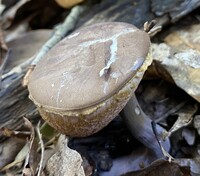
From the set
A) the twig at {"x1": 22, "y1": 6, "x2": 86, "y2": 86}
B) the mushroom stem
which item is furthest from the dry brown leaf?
the mushroom stem

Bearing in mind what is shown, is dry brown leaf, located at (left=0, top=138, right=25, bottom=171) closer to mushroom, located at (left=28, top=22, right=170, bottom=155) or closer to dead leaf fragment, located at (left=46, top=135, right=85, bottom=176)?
dead leaf fragment, located at (left=46, top=135, right=85, bottom=176)

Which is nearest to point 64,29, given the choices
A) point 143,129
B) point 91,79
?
point 143,129

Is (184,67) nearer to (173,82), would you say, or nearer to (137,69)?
(173,82)

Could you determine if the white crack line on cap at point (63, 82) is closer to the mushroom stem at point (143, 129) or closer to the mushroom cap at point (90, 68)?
the mushroom cap at point (90, 68)

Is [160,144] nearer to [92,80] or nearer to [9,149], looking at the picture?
[92,80]

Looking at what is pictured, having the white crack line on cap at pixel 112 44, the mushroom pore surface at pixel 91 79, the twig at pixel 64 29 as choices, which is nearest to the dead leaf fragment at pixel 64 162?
Result: the mushroom pore surface at pixel 91 79

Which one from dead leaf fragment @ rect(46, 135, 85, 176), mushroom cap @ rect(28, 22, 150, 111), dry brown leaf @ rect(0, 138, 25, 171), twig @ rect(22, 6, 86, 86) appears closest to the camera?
mushroom cap @ rect(28, 22, 150, 111)

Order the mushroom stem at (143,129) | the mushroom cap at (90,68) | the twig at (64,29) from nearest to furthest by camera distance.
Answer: the mushroom cap at (90,68)
the mushroom stem at (143,129)
the twig at (64,29)

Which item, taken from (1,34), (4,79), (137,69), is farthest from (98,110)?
(1,34)
